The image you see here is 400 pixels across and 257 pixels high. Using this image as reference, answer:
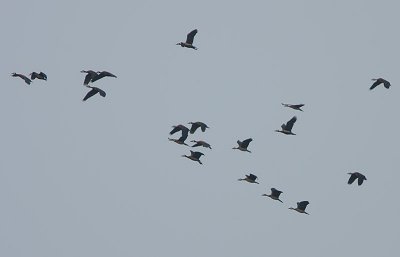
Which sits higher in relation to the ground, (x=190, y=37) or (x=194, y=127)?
(x=190, y=37)

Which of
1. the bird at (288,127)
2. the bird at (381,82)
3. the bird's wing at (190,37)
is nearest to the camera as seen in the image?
the bird at (381,82)

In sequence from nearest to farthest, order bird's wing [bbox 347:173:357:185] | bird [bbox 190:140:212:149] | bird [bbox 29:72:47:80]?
bird [bbox 29:72:47:80] → bird's wing [bbox 347:173:357:185] → bird [bbox 190:140:212:149]

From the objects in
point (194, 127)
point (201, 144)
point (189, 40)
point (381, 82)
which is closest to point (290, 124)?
point (201, 144)

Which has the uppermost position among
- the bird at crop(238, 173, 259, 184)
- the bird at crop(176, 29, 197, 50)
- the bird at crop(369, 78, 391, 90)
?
the bird at crop(369, 78, 391, 90)

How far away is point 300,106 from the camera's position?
7975 cm

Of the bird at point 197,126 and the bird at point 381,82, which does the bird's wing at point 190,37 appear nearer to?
the bird at point 197,126

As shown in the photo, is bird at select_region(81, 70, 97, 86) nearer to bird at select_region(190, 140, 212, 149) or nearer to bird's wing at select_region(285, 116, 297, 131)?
bird at select_region(190, 140, 212, 149)

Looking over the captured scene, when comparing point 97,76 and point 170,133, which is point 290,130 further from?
point 97,76

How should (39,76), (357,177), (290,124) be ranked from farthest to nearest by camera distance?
(290,124) → (357,177) → (39,76)

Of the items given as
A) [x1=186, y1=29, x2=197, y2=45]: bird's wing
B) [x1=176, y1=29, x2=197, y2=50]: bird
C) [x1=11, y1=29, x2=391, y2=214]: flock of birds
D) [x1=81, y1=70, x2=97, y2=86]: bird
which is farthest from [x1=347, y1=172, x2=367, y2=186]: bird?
[x1=81, y1=70, x2=97, y2=86]: bird

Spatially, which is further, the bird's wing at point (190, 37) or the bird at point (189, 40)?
the bird's wing at point (190, 37)

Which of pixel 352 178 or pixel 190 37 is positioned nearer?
Answer: pixel 190 37

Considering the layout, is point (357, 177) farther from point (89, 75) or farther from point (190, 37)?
point (89, 75)

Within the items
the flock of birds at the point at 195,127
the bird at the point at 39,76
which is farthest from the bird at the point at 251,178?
the bird at the point at 39,76
